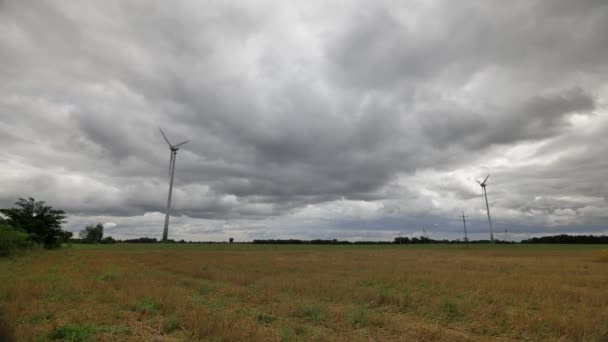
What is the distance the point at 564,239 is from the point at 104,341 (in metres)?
228

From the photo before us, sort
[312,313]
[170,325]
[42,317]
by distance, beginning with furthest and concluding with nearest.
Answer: [312,313], [42,317], [170,325]

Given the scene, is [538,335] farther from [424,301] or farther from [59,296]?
[59,296]

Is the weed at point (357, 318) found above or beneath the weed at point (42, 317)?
beneath

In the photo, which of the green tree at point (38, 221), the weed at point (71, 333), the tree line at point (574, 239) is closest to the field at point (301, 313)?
the weed at point (71, 333)

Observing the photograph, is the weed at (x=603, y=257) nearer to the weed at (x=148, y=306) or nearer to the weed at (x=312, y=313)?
the weed at (x=312, y=313)

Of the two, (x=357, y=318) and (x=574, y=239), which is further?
(x=574, y=239)

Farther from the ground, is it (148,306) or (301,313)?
(148,306)

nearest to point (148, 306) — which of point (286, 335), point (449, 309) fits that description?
point (286, 335)

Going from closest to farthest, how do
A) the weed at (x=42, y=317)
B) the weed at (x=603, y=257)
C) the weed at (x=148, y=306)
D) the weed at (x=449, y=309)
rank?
the weed at (x=42, y=317), the weed at (x=148, y=306), the weed at (x=449, y=309), the weed at (x=603, y=257)

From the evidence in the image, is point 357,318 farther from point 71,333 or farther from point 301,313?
point 71,333

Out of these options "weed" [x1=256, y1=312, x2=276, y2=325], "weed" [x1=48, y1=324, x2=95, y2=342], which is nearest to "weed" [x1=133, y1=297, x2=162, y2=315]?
"weed" [x1=48, y1=324, x2=95, y2=342]

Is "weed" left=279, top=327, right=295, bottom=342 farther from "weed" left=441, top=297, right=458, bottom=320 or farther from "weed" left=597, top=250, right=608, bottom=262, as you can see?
"weed" left=597, top=250, right=608, bottom=262

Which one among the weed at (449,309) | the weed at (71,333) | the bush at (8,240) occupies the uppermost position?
the bush at (8,240)

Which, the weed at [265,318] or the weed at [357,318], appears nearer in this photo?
the weed at [357,318]
